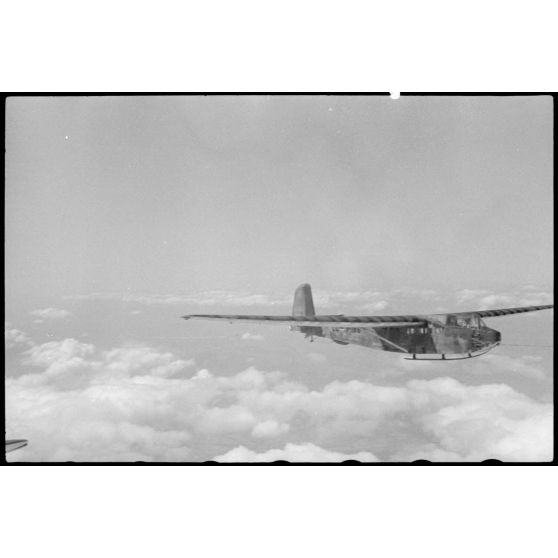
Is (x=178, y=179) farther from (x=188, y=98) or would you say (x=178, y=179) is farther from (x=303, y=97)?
(x=303, y=97)

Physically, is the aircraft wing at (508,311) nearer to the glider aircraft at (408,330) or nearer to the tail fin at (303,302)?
the glider aircraft at (408,330)

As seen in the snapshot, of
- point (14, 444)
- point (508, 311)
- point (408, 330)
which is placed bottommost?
point (14, 444)

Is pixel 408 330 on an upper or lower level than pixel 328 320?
lower

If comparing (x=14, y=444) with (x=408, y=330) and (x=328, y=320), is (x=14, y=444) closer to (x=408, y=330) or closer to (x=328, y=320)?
(x=328, y=320)

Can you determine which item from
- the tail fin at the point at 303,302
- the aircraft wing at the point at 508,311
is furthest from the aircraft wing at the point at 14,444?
the aircraft wing at the point at 508,311

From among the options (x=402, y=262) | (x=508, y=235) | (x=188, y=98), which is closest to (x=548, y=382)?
(x=508, y=235)

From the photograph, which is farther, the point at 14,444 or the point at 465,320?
the point at 465,320

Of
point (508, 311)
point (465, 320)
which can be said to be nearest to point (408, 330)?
point (465, 320)
